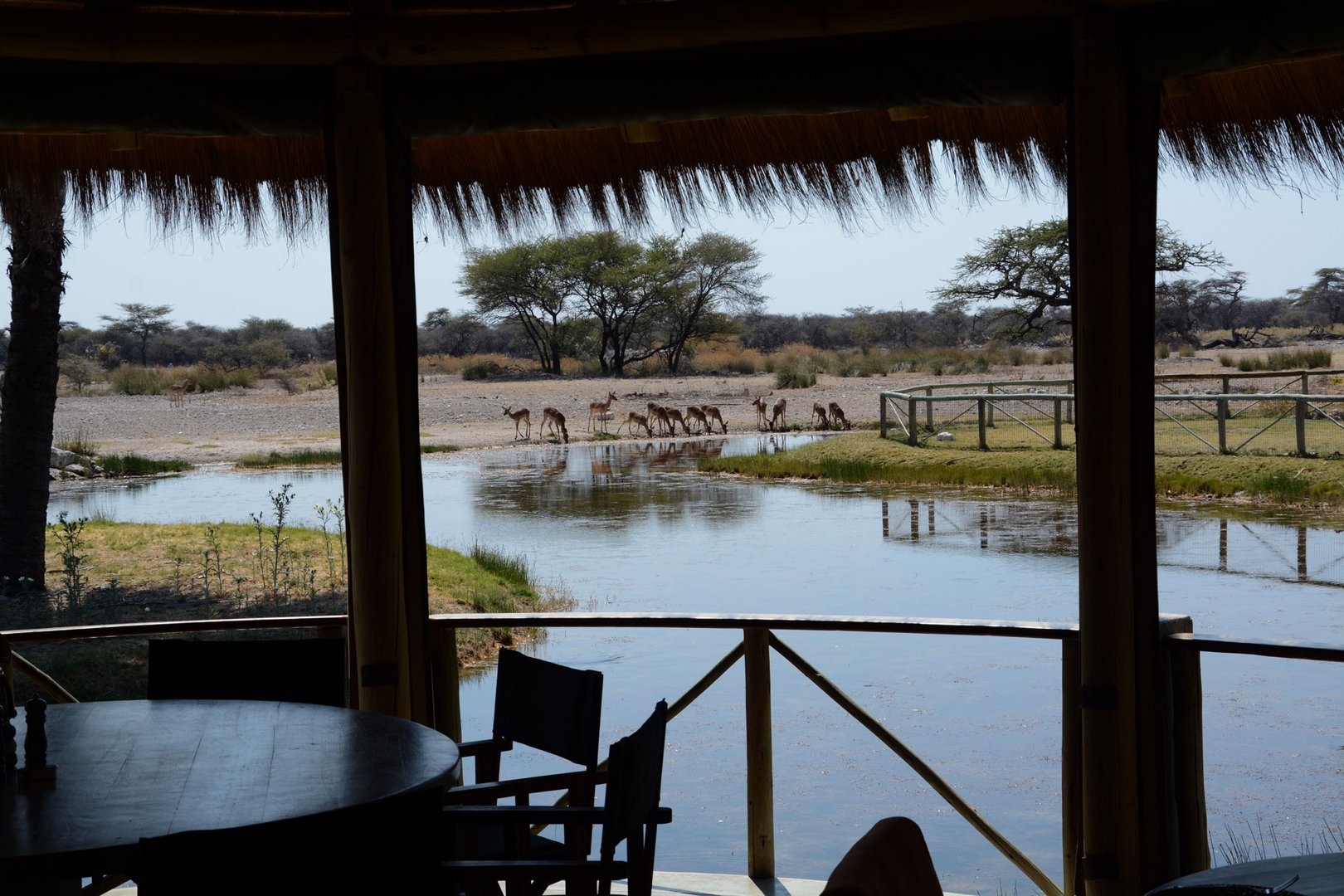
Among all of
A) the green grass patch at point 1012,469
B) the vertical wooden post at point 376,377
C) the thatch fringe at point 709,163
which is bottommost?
the green grass patch at point 1012,469

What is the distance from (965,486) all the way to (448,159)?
19.9m

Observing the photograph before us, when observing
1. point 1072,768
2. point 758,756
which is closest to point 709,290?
point 758,756

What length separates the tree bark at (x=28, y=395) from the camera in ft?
25.4

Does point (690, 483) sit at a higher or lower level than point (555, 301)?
lower

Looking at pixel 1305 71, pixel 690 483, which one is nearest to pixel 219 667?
pixel 1305 71

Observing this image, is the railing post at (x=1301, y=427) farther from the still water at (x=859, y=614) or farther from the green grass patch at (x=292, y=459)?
the green grass patch at (x=292, y=459)

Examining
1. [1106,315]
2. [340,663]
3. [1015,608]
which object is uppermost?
[1106,315]

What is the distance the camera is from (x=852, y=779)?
716 cm

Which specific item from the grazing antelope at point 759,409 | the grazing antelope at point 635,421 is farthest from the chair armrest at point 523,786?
the grazing antelope at point 635,421

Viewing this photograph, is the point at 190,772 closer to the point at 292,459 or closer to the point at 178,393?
the point at 292,459

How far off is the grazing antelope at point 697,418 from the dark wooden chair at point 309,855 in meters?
23.6

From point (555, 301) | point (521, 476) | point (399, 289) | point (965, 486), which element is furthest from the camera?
point (521, 476)

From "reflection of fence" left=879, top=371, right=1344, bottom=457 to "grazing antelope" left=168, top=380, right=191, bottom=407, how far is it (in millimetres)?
11934

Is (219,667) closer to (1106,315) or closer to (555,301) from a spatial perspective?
(1106,315)
